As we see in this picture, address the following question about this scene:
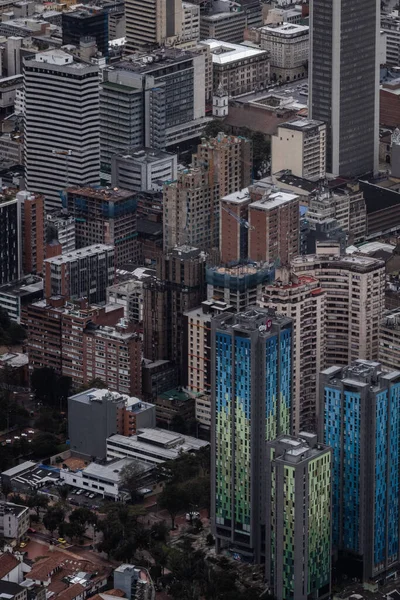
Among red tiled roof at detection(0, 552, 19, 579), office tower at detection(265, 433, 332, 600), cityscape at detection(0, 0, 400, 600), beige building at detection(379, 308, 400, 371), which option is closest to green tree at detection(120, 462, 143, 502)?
cityscape at detection(0, 0, 400, 600)

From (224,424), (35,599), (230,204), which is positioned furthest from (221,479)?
(230,204)

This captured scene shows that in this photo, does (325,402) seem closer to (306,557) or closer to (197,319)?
(306,557)

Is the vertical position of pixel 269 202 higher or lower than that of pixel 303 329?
higher

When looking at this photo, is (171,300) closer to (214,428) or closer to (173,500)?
(173,500)

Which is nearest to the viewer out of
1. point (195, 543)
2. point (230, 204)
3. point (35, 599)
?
point (35, 599)

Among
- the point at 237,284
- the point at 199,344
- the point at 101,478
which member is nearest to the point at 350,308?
the point at 237,284

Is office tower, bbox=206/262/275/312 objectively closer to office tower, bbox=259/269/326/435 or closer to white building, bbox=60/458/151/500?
office tower, bbox=259/269/326/435
